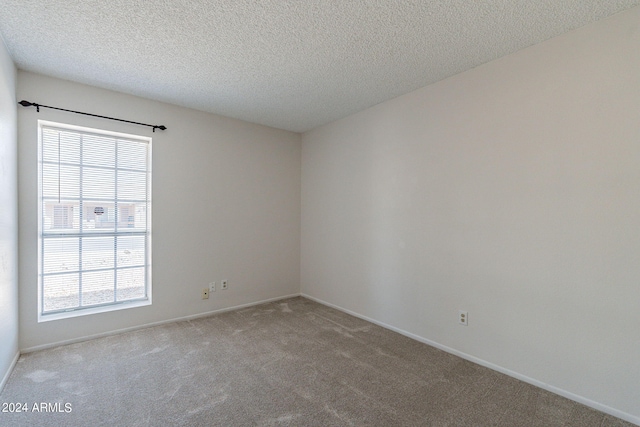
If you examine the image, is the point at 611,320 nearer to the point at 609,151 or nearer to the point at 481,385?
the point at 481,385

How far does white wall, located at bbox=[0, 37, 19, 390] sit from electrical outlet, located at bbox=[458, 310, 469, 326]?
3.66m

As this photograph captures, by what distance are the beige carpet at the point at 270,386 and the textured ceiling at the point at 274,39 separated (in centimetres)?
261

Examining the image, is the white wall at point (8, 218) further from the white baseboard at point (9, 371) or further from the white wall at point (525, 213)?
the white wall at point (525, 213)

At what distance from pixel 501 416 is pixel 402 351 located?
985mm

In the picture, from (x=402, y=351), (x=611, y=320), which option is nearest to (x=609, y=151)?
(x=611, y=320)

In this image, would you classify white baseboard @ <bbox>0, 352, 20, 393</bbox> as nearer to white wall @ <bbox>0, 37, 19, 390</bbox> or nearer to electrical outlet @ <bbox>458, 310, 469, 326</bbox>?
white wall @ <bbox>0, 37, 19, 390</bbox>

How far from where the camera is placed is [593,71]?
6.74ft

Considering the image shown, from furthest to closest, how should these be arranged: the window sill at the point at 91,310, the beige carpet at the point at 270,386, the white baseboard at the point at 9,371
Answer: the window sill at the point at 91,310 → the white baseboard at the point at 9,371 → the beige carpet at the point at 270,386

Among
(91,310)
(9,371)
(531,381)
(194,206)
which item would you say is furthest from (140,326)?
(531,381)

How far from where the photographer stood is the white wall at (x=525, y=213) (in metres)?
1.95

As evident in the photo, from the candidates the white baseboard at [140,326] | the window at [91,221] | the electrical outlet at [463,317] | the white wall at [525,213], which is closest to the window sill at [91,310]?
the window at [91,221]

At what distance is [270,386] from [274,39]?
263 cm

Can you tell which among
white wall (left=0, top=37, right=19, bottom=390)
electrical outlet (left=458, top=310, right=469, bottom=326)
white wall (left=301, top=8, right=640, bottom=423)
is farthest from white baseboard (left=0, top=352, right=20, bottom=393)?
electrical outlet (left=458, top=310, right=469, bottom=326)

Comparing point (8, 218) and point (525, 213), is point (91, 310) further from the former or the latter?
point (525, 213)
